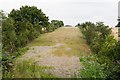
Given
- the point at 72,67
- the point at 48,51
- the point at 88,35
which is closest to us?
the point at 72,67

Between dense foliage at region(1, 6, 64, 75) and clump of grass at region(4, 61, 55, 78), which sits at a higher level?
dense foliage at region(1, 6, 64, 75)

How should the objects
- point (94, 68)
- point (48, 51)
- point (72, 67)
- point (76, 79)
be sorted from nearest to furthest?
1. point (76, 79)
2. point (94, 68)
3. point (72, 67)
4. point (48, 51)

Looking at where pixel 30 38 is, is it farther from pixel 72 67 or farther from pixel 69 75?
pixel 69 75

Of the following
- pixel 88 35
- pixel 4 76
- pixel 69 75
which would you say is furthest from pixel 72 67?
pixel 88 35

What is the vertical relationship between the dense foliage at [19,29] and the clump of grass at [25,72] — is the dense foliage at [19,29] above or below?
above

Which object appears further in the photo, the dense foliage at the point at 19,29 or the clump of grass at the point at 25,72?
the dense foliage at the point at 19,29

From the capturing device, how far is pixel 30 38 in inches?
1567

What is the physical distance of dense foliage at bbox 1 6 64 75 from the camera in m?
25.9

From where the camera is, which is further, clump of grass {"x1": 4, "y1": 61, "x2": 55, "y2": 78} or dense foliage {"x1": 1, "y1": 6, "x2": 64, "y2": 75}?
dense foliage {"x1": 1, "y1": 6, "x2": 64, "y2": 75}

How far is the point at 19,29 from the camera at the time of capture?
1517 inches

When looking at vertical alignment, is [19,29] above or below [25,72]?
above

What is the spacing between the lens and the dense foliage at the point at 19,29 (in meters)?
25.9

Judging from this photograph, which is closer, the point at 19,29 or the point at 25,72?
the point at 25,72

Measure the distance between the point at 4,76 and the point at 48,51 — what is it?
1490 centimetres
